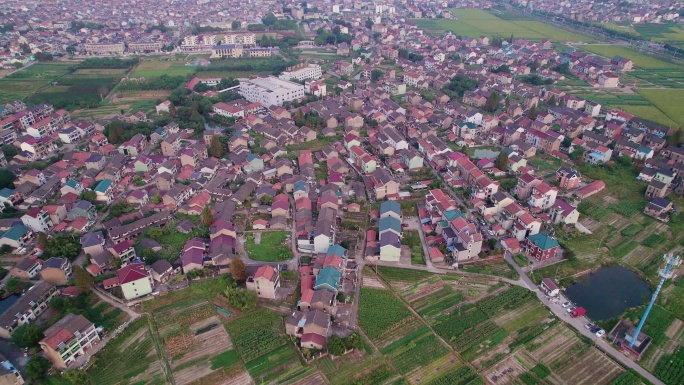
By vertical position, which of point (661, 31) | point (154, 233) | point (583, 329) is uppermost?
point (661, 31)

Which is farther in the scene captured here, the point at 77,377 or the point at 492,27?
the point at 492,27

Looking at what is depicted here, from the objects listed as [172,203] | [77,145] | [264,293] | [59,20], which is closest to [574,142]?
[264,293]

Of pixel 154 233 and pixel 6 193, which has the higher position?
pixel 6 193

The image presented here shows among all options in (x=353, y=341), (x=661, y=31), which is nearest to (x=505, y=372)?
(x=353, y=341)

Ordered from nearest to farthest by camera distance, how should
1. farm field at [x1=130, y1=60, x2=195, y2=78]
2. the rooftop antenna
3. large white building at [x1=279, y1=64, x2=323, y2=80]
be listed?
1. the rooftop antenna
2. large white building at [x1=279, y1=64, x2=323, y2=80]
3. farm field at [x1=130, y1=60, x2=195, y2=78]

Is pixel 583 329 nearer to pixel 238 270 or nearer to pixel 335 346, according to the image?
pixel 335 346

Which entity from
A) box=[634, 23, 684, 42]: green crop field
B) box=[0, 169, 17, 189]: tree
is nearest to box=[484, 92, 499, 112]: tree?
box=[0, 169, 17, 189]: tree

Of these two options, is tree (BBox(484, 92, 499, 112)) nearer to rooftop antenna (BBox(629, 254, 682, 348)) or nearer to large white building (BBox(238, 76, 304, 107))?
large white building (BBox(238, 76, 304, 107))
